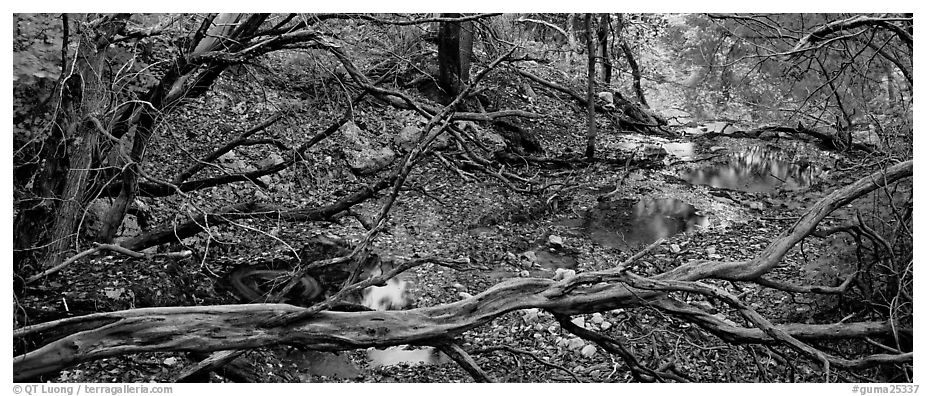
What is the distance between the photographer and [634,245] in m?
5.55

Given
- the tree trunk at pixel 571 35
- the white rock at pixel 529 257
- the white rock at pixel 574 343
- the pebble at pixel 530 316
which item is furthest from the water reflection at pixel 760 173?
the white rock at pixel 574 343

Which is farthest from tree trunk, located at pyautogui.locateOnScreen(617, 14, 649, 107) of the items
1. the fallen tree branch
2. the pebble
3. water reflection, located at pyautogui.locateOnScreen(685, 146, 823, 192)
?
the fallen tree branch

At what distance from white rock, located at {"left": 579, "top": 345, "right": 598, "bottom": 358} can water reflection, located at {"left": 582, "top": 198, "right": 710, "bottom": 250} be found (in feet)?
5.27

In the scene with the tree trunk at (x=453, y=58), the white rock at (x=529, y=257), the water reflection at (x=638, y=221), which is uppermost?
the tree trunk at (x=453, y=58)

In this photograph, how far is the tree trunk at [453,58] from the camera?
7230 millimetres

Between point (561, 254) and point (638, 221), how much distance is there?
2.70ft

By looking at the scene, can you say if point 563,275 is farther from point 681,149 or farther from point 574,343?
point 681,149

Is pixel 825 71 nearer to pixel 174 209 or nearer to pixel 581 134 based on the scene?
pixel 581 134

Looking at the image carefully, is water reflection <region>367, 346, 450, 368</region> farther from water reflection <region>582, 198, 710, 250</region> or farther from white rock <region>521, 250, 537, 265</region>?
water reflection <region>582, 198, 710, 250</region>

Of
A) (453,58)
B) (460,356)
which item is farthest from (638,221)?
(460,356)

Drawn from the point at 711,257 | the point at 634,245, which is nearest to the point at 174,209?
the point at 634,245

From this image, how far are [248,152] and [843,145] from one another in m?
4.84

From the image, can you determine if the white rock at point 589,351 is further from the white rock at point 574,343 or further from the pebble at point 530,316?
the pebble at point 530,316

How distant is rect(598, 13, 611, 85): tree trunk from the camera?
7.25 meters
